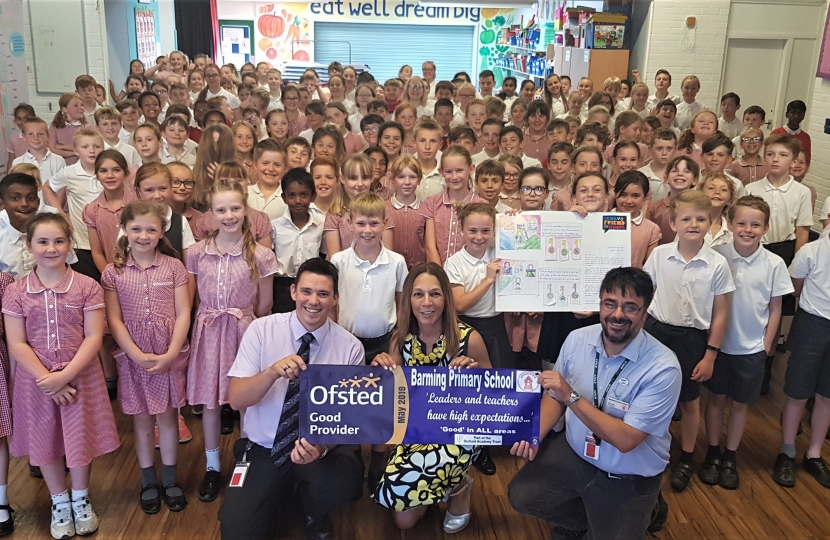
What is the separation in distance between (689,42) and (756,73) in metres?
1.12

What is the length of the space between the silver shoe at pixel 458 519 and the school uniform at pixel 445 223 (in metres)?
1.30

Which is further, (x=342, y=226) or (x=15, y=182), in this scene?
(x=342, y=226)

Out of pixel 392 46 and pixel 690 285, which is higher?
pixel 392 46

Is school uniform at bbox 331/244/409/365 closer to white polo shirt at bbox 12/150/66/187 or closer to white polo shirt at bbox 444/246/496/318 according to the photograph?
white polo shirt at bbox 444/246/496/318

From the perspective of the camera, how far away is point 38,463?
296 centimetres

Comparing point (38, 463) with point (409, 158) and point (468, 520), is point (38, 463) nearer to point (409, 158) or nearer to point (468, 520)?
point (468, 520)

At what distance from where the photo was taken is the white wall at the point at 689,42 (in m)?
10.1

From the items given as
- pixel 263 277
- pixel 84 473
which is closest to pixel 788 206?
pixel 263 277

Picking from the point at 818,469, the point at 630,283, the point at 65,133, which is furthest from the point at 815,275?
the point at 65,133

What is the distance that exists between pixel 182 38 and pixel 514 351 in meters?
13.8

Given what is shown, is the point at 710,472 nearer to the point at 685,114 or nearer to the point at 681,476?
the point at 681,476

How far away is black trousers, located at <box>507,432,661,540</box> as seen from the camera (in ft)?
9.01

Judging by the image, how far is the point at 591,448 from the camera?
112 inches

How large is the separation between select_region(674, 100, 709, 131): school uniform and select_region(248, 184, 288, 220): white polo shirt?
5.81 m
